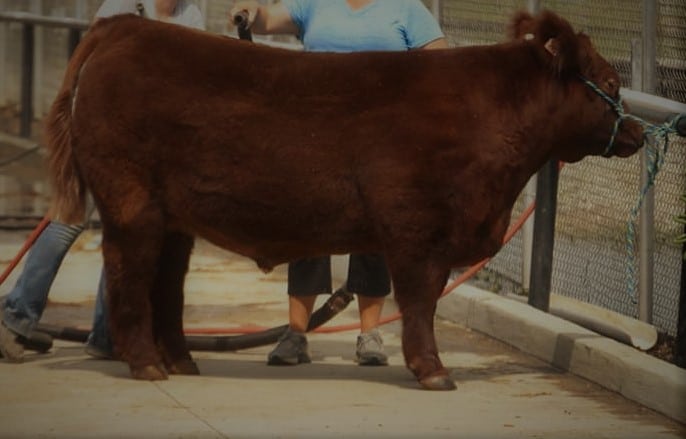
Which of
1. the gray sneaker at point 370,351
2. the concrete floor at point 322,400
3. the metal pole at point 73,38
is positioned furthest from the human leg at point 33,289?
the metal pole at point 73,38

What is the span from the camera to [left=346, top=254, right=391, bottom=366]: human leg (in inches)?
348

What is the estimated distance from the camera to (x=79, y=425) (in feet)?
23.6

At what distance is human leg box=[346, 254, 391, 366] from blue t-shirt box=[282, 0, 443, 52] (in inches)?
42.1

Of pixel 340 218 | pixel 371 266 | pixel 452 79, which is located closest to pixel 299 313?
pixel 371 266

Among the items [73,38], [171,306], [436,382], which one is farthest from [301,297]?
[73,38]

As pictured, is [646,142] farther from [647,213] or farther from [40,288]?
[40,288]

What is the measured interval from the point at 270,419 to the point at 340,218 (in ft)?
3.59

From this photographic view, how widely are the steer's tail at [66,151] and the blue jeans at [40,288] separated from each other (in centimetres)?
37

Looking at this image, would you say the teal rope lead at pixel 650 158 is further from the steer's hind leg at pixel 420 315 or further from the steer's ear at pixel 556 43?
the steer's hind leg at pixel 420 315

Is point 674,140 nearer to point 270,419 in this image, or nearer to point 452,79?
point 452,79

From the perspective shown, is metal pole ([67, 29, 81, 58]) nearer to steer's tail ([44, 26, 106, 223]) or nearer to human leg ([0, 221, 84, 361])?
human leg ([0, 221, 84, 361])

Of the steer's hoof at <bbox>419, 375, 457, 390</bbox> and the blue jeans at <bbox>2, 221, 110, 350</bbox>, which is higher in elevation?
the blue jeans at <bbox>2, 221, 110, 350</bbox>

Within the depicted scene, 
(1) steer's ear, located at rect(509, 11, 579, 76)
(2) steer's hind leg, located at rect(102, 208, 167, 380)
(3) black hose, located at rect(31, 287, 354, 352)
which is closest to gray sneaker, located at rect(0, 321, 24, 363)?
(3) black hose, located at rect(31, 287, 354, 352)

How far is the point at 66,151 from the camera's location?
27.0 feet
